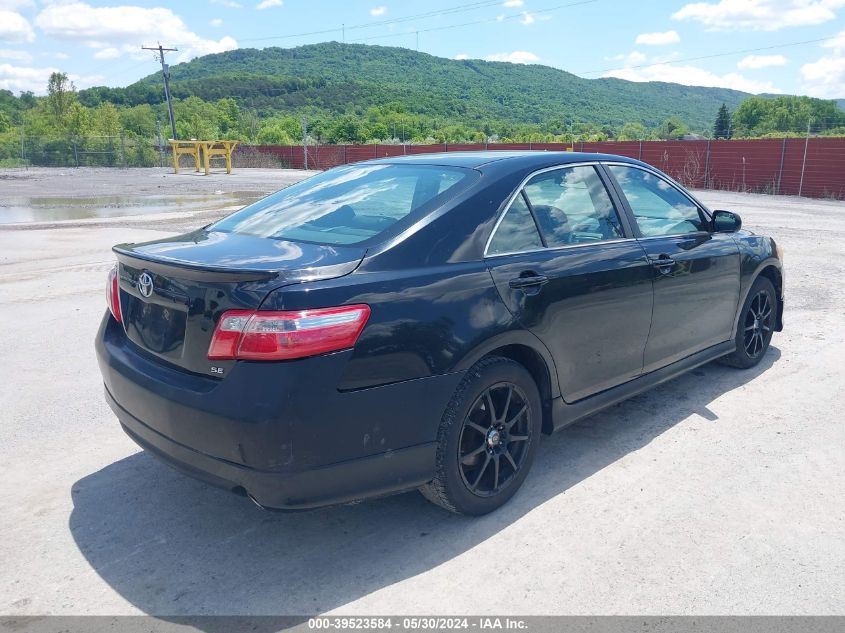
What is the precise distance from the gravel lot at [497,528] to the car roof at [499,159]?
1.61 metres

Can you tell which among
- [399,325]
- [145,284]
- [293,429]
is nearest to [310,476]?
[293,429]

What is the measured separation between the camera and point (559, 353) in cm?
334

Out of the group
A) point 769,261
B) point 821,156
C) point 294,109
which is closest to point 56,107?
point 294,109

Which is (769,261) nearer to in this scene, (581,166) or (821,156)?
(581,166)

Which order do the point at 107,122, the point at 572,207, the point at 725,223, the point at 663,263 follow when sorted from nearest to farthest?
the point at 572,207 → the point at 663,263 → the point at 725,223 → the point at 107,122

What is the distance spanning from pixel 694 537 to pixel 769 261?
2863mm

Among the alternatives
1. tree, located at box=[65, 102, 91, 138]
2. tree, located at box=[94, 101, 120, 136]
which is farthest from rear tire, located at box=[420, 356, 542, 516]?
tree, located at box=[65, 102, 91, 138]

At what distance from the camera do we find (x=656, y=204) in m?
4.27

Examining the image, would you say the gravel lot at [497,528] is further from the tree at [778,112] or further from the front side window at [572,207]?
the tree at [778,112]

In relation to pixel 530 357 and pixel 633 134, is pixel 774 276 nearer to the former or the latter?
pixel 530 357

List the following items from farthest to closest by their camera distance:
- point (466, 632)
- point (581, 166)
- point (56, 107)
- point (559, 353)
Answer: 1. point (56, 107)
2. point (581, 166)
3. point (559, 353)
4. point (466, 632)

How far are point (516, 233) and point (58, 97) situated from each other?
277 ft

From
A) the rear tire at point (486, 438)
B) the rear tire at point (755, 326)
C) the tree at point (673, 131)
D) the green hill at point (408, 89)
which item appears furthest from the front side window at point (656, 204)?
the green hill at point (408, 89)

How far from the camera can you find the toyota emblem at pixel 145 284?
2.85 m
